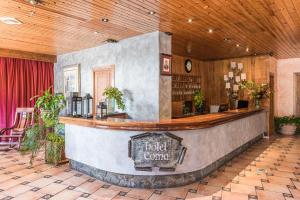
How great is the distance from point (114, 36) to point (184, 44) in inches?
70.6

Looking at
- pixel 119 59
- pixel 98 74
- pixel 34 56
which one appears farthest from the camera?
pixel 34 56

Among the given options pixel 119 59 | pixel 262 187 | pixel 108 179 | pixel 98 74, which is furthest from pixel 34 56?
pixel 262 187

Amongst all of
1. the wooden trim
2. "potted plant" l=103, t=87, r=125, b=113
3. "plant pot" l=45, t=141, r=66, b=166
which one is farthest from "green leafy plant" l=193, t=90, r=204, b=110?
the wooden trim

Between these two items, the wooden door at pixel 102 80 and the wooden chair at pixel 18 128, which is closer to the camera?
the wooden door at pixel 102 80

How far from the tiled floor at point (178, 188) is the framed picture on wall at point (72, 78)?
8.34ft

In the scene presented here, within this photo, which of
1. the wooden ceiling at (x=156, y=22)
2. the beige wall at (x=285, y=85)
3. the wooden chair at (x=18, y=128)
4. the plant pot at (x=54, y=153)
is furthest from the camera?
the beige wall at (x=285, y=85)

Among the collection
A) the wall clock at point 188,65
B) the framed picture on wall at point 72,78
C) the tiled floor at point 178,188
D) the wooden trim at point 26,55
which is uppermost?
the wooden trim at point 26,55

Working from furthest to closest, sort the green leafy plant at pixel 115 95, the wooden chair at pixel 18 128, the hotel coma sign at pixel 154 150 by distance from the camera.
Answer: the wooden chair at pixel 18 128
the green leafy plant at pixel 115 95
the hotel coma sign at pixel 154 150

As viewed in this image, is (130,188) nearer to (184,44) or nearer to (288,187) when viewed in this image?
(288,187)

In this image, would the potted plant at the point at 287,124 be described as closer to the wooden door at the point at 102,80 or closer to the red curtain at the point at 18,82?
the wooden door at the point at 102,80

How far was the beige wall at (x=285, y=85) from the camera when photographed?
27.1ft

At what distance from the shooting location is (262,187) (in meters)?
3.60

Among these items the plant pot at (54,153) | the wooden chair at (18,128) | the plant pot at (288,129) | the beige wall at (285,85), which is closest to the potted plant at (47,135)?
the plant pot at (54,153)

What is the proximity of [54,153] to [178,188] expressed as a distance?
2.60 metres
